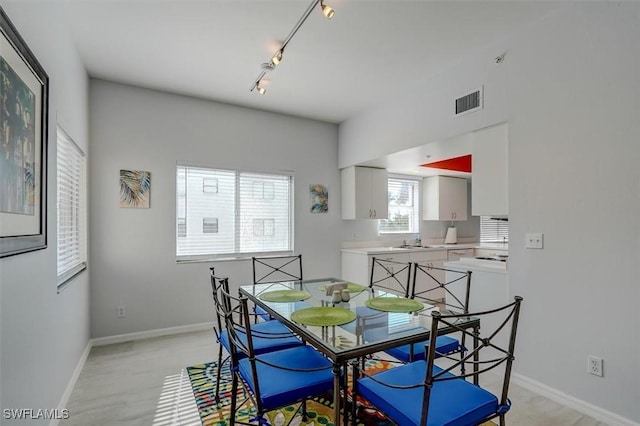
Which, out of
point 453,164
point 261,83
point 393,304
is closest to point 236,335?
point 393,304

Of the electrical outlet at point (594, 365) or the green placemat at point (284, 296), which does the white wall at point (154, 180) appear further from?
the electrical outlet at point (594, 365)

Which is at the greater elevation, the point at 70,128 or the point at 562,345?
the point at 70,128

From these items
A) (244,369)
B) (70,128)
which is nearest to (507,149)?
(244,369)

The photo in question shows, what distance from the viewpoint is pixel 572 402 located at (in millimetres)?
2207

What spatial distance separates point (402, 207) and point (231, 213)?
303 centimetres

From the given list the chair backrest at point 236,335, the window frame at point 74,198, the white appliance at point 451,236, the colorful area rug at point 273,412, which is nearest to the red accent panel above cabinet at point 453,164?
the white appliance at point 451,236

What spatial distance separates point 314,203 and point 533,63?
298 cm

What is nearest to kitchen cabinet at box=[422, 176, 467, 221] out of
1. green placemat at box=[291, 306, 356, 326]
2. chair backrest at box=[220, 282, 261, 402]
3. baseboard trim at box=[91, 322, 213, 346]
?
baseboard trim at box=[91, 322, 213, 346]

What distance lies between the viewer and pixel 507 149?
267 cm

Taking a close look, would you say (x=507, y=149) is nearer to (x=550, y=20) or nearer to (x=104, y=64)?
(x=550, y=20)

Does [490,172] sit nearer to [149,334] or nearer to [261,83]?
[261,83]

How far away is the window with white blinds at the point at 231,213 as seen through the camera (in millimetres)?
3854

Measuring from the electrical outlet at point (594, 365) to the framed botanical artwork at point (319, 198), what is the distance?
331cm

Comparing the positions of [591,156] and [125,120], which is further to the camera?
[125,120]
